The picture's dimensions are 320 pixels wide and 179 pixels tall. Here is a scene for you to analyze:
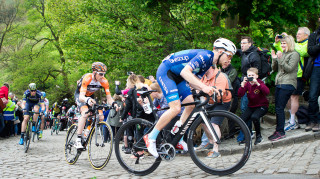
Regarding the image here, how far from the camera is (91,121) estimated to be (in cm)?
744

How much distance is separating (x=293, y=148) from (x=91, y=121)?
13.6ft

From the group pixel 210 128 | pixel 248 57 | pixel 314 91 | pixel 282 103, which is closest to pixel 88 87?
pixel 210 128

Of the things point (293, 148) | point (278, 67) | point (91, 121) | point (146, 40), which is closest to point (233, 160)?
point (293, 148)

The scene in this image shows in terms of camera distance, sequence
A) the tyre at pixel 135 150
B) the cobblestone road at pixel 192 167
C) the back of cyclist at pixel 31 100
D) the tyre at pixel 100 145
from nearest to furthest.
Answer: the cobblestone road at pixel 192 167 < the tyre at pixel 135 150 < the tyre at pixel 100 145 < the back of cyclist at pixel 31 100

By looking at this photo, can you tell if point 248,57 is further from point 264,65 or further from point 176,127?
point 176,127

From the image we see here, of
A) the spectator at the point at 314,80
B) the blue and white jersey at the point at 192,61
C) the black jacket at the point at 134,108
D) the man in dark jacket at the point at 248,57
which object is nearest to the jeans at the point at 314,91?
the spectator at the point at 314,80

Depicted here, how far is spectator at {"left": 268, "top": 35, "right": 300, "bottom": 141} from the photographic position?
7996 mm

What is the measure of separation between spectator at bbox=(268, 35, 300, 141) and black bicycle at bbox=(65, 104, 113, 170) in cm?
372

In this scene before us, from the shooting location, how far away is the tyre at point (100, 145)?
6599 mm

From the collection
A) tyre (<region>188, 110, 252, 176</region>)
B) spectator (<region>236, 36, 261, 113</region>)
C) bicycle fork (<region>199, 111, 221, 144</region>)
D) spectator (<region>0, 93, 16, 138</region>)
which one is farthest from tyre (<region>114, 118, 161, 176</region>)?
spectator (<region>0, 93, 16, 138</region>)

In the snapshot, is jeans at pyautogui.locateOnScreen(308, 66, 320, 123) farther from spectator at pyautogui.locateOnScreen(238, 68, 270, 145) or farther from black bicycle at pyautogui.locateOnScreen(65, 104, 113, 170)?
black bicycle at pyautogui.locateOnScreen(65, 104, 113, 170)

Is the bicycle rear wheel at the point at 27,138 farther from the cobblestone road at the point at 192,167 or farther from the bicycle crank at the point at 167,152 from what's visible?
the bicycle crank at the point at 167,152

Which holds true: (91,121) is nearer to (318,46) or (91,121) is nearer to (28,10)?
(318,46)

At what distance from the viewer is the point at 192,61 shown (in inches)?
203
